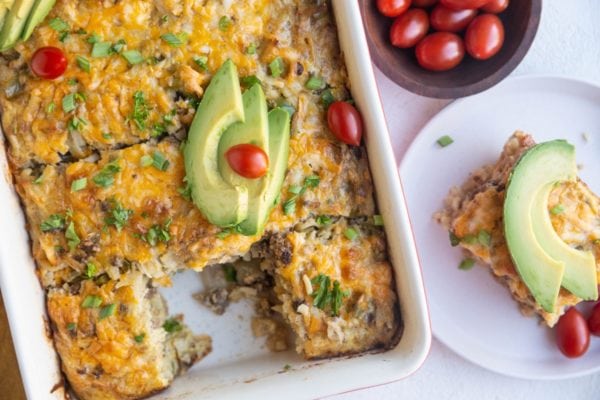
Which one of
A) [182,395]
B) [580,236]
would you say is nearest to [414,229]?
[580,236]

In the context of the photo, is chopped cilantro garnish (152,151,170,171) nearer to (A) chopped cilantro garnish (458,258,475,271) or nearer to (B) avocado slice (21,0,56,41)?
(B) avocado slice (21,0,56,41)

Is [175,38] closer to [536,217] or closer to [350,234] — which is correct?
[350,234]

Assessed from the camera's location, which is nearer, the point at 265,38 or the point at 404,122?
the point at 265,38

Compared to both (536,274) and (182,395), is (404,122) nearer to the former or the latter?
(536,274)

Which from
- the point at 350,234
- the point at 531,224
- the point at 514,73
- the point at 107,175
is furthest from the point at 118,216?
the point at 514,73

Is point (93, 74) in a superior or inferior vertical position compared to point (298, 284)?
superior

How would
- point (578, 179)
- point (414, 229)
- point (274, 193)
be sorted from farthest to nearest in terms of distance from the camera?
Answer: point (414, 229)
point (578, 179)
point (274, 193)

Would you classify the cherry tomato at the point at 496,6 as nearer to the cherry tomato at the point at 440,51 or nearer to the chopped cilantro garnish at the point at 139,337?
the cherry tomato at the point at 440,51
